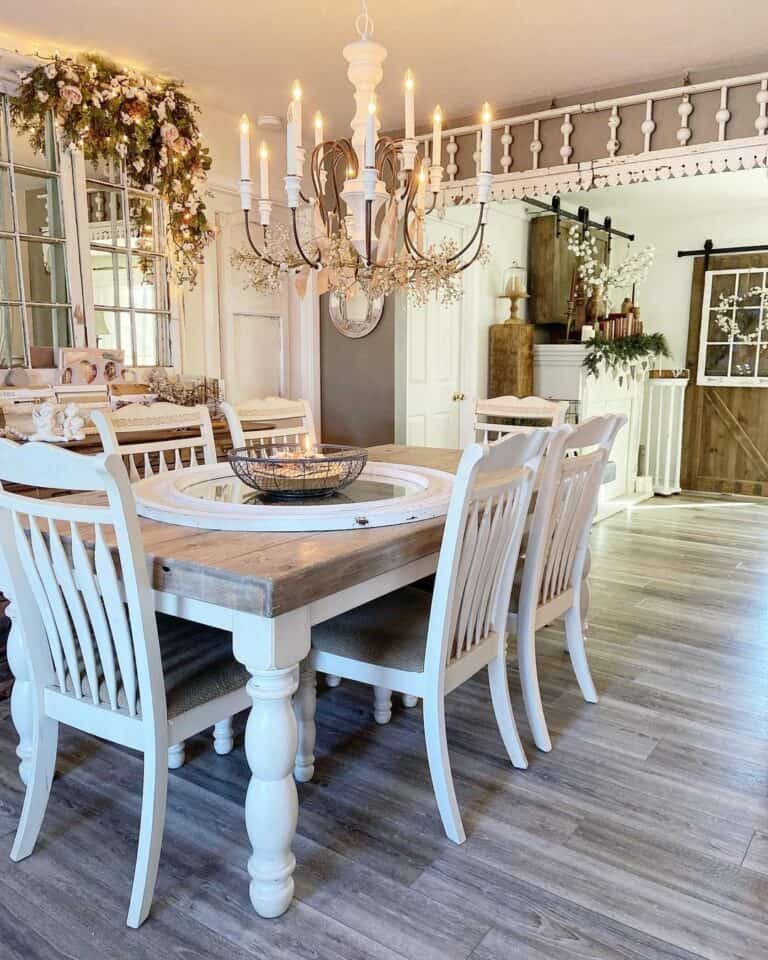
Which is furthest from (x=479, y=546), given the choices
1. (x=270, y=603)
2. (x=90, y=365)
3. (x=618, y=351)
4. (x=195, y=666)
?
(x=618, y=351)

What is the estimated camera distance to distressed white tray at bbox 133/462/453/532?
71.4 inches

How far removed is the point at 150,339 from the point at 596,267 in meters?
4.04

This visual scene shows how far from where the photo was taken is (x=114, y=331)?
12.5 feet

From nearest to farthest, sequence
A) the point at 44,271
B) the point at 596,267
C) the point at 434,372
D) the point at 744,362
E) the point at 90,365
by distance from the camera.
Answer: the point at 44,271 < the point at 90,365 < the point at 434,372 < the point at 596,267 < the point at 744,362

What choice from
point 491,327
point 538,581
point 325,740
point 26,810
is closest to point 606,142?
point 491,327

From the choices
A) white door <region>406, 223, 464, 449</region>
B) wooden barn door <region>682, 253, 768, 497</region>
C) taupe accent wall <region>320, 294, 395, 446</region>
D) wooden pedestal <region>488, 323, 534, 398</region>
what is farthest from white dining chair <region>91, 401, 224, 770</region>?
wooden barn door <region>682, 253, 768, 497</region>

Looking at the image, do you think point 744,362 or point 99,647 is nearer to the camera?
point 99,647

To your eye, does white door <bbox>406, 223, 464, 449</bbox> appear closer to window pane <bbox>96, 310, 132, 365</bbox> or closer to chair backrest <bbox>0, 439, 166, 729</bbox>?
window pane <bbox>96, 310, 132, 365</bbox>

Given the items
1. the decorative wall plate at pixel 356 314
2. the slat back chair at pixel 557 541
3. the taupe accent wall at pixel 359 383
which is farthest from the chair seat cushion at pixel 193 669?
the decorative wall plate at pixel 356 314

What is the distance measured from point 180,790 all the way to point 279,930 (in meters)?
0.62

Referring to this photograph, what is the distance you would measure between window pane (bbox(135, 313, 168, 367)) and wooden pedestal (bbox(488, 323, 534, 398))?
103 inches

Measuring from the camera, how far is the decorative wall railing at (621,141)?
3479mm

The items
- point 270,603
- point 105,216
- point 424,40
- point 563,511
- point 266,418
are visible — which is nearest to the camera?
point 270,603

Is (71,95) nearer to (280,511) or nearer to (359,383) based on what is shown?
(359,383)
